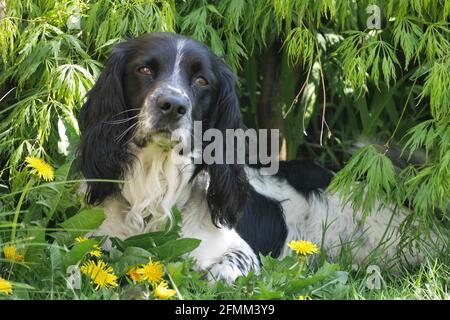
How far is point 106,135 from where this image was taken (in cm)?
384

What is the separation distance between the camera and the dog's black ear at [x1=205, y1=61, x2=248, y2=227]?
3.95 m

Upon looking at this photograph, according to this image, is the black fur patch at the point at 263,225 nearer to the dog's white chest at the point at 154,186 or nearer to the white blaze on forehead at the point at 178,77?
the dog's white chest at the point at 154,186

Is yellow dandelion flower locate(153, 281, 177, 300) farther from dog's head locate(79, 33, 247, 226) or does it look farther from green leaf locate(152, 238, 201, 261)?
dog's head locate(79, 33, 247, 226)

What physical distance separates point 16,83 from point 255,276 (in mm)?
1720

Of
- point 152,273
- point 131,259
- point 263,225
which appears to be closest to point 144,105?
point 131,259

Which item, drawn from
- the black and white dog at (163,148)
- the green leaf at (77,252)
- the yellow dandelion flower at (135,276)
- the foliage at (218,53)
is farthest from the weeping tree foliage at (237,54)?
the yellow dandelion flower at (135,276)

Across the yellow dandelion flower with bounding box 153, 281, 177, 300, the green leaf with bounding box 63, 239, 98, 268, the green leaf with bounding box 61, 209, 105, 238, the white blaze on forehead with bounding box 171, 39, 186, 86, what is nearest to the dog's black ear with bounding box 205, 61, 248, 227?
the white blaze on forehead with bounding box 171, 39, 186, 86

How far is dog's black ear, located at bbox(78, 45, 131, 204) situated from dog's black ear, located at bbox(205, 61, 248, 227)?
0.39 meters

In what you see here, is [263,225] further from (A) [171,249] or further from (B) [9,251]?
(B) [9,251]

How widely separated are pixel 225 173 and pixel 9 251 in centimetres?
98

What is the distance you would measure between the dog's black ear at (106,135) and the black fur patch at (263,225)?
882 millimetres

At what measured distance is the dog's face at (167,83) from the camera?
3.64 m

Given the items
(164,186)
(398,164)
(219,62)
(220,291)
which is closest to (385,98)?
(398,164)
